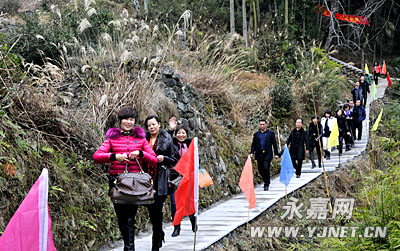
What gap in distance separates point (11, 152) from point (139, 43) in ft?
19.3

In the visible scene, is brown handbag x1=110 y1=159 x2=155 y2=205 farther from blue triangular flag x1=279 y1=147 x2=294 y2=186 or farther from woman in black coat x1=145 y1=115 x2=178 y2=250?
blue triangular flag x1=279 y1=147 x2=294 y2=186

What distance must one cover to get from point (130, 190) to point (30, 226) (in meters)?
1.67

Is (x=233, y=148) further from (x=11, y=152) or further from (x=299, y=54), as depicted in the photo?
(x=299, y=54)

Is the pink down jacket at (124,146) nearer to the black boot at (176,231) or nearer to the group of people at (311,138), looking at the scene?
the black boot at (176,231)

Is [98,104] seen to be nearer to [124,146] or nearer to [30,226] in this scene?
[124,146]

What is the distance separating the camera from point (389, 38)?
41219 millimetres

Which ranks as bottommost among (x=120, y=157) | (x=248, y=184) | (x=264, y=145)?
(x=264, y=145)

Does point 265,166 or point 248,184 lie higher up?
point 248,184

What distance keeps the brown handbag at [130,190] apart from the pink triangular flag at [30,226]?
1.57 m

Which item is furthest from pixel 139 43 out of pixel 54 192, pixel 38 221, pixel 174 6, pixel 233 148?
pixel 174 6

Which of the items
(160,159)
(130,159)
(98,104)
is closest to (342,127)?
(98,104)

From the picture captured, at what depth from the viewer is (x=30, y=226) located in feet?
12.2

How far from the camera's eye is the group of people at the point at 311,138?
11148 millimetres

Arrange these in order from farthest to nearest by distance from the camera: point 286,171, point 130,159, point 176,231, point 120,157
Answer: point 286,171, point 176,231, point 130,159, point 120,157
